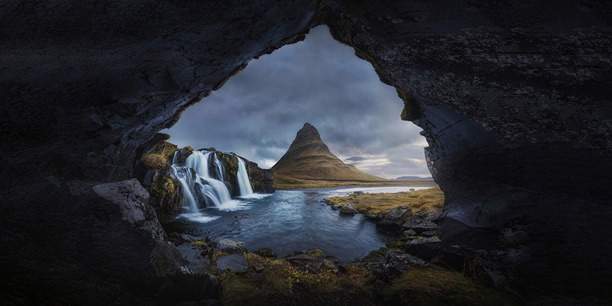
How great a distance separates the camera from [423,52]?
5.28 m

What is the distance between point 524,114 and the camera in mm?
4570

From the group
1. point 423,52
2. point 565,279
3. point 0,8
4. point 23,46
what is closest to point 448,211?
point 565,279

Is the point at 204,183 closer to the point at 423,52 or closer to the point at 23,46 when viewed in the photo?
the point at 23,46

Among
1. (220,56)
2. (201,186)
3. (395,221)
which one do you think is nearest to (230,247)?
(220,56)

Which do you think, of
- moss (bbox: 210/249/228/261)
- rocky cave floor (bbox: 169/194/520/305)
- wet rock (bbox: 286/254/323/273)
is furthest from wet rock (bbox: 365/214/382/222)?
moss (bbox: 210/249/228/261)

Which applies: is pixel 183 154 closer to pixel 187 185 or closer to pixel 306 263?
pixel 187 185

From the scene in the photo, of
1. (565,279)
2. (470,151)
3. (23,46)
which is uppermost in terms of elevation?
(23,46)

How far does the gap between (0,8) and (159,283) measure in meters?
6.16

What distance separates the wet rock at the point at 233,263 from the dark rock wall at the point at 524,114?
648 cm

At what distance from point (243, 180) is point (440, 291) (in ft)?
169

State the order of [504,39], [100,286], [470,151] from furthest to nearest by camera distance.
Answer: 1. [470,151]
2. [504,39]
3. [100,286]

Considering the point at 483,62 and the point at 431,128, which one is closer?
the point at 483,62

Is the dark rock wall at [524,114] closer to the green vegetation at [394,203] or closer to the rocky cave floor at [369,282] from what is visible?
the rocky cave floor at [369,282]

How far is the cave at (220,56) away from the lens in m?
3.92
